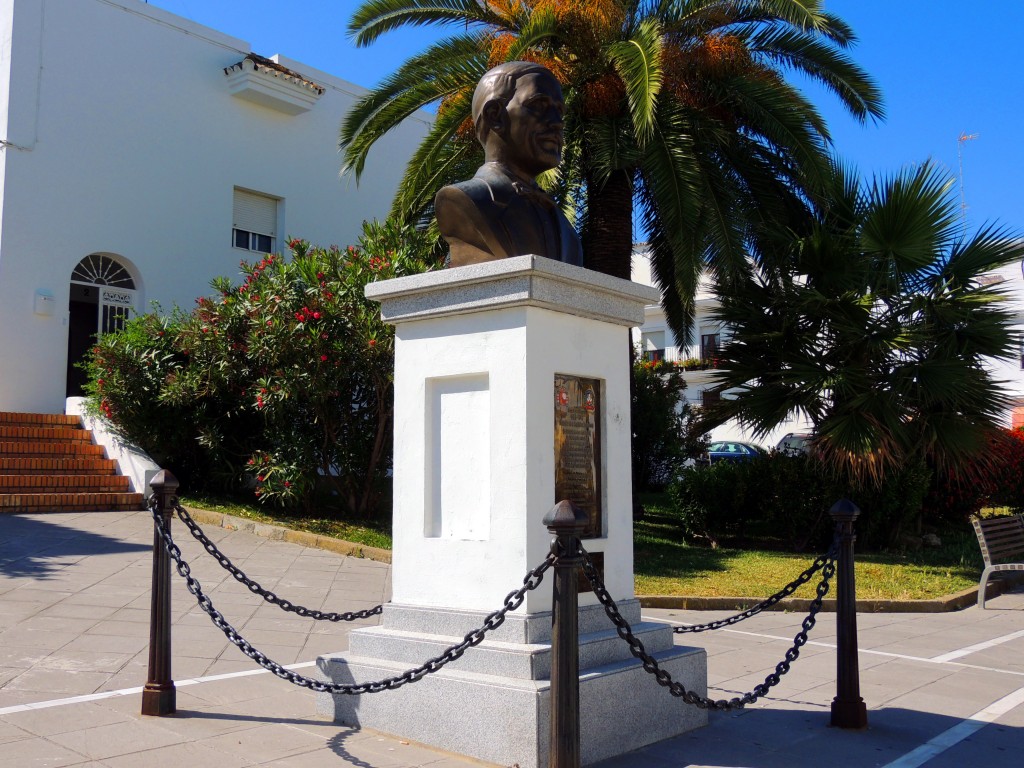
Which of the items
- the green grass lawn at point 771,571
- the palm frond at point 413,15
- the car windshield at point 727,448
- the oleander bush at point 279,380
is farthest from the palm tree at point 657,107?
the car windshield at point 727,448

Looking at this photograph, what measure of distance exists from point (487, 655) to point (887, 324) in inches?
362

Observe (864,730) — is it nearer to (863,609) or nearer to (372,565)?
(863,609)

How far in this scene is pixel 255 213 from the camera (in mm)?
20219

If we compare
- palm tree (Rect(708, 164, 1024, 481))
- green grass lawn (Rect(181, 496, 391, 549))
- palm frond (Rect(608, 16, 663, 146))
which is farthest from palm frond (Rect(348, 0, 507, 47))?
green grass lawn (Rect(181, 496, 391, 549))

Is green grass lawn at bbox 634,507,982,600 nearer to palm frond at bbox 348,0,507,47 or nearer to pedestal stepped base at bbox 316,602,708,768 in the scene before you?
pedestal stepped base at bbox 316,602,708,768

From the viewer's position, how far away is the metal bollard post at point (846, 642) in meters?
4.89

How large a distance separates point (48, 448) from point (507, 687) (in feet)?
38.4

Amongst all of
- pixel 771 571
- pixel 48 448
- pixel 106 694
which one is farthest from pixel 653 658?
pixel 48 448

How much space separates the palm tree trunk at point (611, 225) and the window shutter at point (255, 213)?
10241mm

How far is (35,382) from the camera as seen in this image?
629 inches

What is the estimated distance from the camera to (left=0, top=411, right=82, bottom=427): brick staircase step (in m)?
14.3

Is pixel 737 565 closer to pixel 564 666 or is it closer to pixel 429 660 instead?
pixel 429 660

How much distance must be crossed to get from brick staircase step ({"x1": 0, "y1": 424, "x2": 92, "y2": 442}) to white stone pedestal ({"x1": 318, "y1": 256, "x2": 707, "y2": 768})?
35.9 ft

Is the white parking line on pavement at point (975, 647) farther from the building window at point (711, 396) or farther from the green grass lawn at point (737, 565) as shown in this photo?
the building window at point (711, 396)
